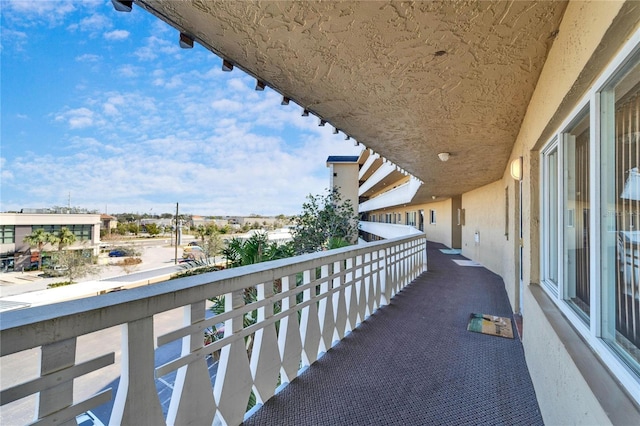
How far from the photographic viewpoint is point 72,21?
10891mm

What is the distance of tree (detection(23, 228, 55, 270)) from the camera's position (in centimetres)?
1897

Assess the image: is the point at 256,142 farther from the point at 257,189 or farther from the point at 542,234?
the point at 542,234

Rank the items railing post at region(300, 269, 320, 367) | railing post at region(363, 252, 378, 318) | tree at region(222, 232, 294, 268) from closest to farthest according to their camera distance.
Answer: railing post at region(300, 269, 320, 367) → railing post at region(363, 252, 378, 318) → tree at region(222, 232, 294, 268)

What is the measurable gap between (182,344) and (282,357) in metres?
1.10

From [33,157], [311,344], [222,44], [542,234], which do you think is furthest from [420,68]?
[33,157]

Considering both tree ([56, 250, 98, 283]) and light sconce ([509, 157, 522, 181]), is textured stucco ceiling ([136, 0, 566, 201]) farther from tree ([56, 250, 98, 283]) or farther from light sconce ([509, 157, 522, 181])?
tree ([56, 250, 98, 283])

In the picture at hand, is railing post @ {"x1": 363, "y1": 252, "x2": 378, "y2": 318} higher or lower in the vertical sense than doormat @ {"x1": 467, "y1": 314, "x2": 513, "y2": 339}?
higher

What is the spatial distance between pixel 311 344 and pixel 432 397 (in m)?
1.18

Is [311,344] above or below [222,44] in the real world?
below

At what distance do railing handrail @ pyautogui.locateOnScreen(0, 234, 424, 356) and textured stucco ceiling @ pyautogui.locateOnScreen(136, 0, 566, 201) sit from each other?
177cm

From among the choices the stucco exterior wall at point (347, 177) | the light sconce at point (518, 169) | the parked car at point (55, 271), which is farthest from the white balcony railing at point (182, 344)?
the parked car at point (55, 271)

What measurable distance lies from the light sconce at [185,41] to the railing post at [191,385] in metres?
1.96

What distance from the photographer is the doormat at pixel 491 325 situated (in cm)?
392

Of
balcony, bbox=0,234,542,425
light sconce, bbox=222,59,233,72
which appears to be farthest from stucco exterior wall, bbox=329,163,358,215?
light sconce, bbox=222,59,233,72
